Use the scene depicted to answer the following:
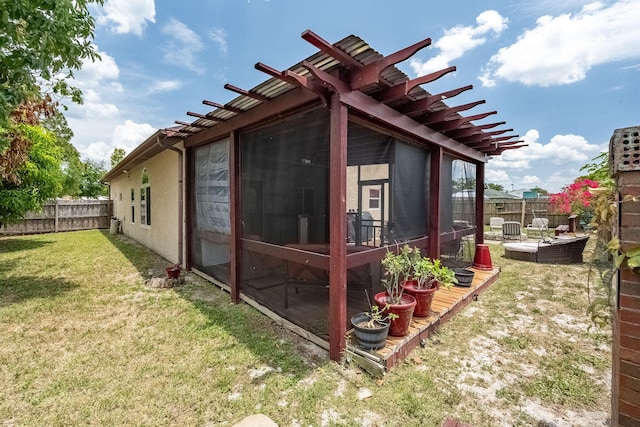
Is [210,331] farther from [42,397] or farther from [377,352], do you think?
[377,352]

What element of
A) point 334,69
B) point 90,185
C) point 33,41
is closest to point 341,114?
point 334,69

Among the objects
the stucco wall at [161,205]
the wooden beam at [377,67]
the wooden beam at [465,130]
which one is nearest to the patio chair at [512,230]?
the wooden beam at [465,130]

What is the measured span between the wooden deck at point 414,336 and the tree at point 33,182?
1020 centimetres

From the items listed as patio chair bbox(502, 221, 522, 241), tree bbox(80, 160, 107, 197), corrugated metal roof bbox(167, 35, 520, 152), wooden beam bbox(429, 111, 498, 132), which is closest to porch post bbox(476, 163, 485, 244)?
corrugated metal roof bbox(167, 35, 520, 152)

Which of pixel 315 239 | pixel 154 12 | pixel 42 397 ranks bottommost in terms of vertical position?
pixel 42 397

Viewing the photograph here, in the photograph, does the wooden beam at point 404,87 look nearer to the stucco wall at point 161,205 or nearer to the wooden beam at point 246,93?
the wooden beam at point 246,93

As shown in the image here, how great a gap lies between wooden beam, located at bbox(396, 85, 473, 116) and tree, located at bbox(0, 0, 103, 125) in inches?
164

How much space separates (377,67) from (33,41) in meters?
3.93

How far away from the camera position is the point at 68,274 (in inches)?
235

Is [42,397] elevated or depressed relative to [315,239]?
depressed

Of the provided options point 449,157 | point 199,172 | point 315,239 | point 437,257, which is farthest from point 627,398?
point 199,172

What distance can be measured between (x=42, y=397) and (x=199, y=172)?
13.4 feet

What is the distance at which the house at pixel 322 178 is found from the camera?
275 centimetres

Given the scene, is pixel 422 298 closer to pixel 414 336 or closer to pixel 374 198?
pixel 414 336
